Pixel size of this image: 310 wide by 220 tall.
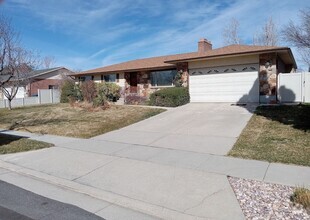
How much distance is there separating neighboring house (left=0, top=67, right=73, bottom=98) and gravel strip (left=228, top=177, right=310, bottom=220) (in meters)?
35.2

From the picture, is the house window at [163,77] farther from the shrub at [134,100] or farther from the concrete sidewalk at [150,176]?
the concrete sidewalk at [150,176]

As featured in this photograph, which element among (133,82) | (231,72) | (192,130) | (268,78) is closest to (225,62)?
(231,72)

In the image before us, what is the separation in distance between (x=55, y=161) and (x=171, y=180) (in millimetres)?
3577

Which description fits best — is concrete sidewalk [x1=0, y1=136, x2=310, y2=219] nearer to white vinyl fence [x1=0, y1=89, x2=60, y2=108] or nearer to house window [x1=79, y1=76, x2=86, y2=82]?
house window [x1=79, y1=76, x2=86, y2=82]

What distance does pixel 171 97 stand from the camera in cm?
Answer: 1825

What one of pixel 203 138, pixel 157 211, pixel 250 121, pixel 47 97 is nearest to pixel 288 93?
pixel 250 121

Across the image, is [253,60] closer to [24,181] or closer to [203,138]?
[203,138]

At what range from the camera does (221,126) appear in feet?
38.3

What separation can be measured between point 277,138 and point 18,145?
336 inches

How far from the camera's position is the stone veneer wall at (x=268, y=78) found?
16703mm

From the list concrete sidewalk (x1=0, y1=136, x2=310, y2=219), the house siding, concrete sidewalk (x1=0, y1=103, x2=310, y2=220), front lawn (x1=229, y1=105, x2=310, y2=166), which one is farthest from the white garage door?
concrete sidewalk (x1=0, y1=136, x2=310, y2=219)

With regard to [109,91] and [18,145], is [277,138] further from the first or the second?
[109,91]

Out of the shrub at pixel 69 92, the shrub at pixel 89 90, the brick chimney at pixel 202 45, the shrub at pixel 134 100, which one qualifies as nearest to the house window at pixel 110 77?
the shrub at pixel 69 92

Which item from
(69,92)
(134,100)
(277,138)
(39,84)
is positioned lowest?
(277,138)
